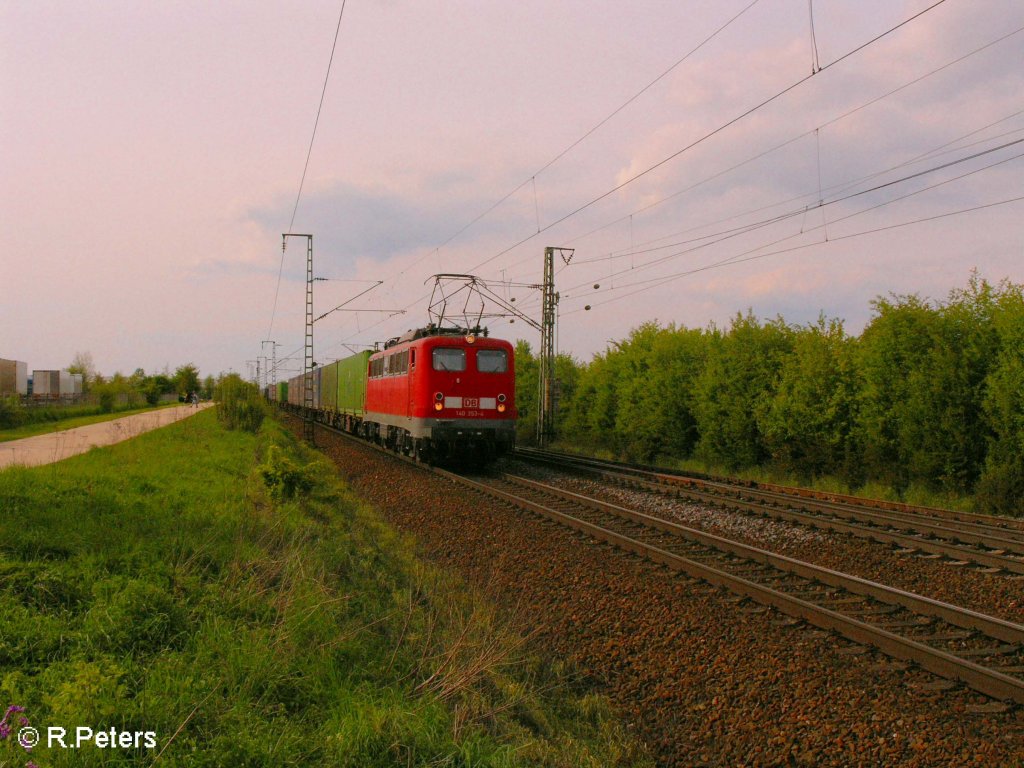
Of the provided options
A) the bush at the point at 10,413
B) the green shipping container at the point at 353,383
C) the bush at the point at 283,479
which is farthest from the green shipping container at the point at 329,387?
the bush at the point at 283,479

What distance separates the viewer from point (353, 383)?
2870cm

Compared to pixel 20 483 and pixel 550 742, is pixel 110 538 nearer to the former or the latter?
pixel 20 483

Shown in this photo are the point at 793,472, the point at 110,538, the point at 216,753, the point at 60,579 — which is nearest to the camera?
the point at 216,753

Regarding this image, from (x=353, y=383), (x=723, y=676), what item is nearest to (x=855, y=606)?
(x=723, y=676)

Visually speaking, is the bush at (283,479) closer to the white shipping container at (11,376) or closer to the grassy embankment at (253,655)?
the grassy embankment at (253,655)

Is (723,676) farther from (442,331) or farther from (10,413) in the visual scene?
(10,413)

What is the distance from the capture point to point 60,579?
17.5 ft

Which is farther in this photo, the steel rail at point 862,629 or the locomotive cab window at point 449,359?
the locomotive cab window at point 449,359

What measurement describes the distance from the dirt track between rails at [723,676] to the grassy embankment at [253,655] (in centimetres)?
47

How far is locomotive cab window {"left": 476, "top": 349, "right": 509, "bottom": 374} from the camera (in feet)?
59.6

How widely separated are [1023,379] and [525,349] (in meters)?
23.7

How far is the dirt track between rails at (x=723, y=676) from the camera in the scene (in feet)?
14.1

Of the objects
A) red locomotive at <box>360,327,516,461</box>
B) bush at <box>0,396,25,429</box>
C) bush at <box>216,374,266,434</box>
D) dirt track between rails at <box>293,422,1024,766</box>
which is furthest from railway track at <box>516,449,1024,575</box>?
bush at <box>0,396,25,429</box>

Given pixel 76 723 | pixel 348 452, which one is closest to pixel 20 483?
pixel 76 723
